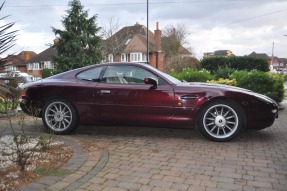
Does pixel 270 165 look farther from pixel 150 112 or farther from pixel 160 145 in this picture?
pixel 150 112

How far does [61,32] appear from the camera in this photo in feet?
107

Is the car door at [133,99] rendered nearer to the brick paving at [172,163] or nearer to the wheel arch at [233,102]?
the brick paving at [172,163]

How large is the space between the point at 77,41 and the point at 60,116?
2747 centimetres

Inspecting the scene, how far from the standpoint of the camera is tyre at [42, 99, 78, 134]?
587 centimetres

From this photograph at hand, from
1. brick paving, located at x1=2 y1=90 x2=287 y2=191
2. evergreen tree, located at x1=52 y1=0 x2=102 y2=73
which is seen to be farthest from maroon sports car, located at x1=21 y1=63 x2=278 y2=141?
evergreen tree, located at x1=52 y1=0 x2=102 y2=73

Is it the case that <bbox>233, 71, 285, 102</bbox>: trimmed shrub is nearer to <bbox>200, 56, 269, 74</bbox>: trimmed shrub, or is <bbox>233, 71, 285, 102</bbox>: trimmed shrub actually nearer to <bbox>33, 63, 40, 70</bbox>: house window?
<bbox>200, 56, 269, 74</bbox>: trimmed shrub

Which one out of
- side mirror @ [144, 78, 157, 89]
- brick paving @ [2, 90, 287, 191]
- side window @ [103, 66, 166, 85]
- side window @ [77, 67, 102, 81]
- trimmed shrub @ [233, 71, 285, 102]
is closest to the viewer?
brick paving @ [2, 90, 287, 191]

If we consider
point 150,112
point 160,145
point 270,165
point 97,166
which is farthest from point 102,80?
point 270,165

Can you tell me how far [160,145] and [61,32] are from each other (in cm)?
2964

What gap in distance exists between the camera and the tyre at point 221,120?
5.41 m

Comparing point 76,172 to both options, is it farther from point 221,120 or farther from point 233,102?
point 233,102

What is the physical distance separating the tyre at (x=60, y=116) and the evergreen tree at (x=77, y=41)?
1048 inches

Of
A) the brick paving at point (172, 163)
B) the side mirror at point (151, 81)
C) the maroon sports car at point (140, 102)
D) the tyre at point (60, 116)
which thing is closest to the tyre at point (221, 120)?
the maroon sports car at point (140, 102)

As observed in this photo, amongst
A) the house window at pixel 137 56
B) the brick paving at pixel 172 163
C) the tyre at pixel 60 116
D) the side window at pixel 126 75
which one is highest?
the house window at pixel 137 56
